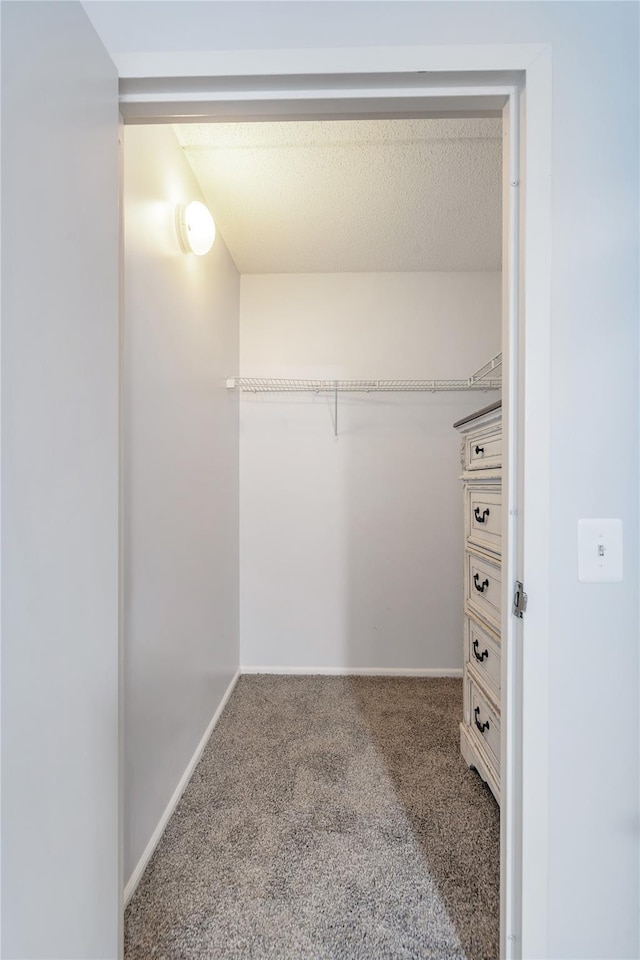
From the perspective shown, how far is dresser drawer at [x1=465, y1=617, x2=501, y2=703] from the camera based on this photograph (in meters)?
1.54

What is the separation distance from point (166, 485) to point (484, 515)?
3.81ft

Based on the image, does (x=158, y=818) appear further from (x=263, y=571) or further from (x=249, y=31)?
(x=249, y=31)

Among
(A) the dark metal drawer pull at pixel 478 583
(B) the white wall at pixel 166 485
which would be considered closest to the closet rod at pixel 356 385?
(B) the white wall at pixel 166 485

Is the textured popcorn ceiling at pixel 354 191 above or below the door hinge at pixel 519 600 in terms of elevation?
above

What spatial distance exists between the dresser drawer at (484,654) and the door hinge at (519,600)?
0.71 metres

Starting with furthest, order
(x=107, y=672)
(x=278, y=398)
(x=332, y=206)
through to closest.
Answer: (x=278, y=398), (x=332, y=206), (x=107, y=672)

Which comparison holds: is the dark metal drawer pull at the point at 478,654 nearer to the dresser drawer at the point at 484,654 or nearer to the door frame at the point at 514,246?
the dresser drawer at the point at 484,654

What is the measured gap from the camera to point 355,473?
9.20 ft

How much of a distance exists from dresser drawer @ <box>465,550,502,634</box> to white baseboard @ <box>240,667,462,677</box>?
1.07 metres

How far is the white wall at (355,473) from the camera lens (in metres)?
2.79

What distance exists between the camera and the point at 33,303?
2.15 ft

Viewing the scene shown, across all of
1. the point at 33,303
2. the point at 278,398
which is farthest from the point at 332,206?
the point at 33,303

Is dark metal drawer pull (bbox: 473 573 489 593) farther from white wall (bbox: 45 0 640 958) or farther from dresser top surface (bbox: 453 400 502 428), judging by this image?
white wall (bbox: 45 0 640 958)

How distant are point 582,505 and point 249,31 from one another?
1134 mm
